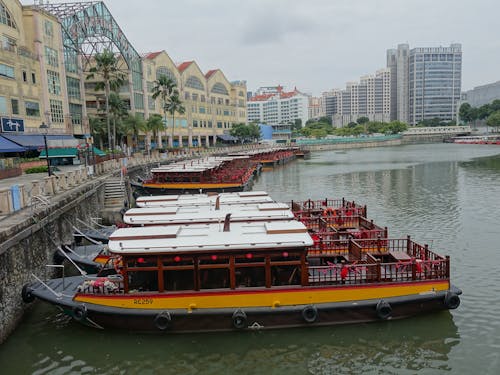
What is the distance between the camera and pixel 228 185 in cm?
3625

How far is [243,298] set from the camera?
38.7ft

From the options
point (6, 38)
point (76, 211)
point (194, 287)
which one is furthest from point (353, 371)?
point (6, 38)

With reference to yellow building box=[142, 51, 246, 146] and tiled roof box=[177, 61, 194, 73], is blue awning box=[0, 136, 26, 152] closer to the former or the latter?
yellow building box=[142, 51, 246, 146]

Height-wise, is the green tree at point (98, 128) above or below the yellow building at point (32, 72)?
below

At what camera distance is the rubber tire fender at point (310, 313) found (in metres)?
11.9

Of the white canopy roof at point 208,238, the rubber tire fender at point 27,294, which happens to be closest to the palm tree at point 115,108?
the rubber tire fender at point 27,294

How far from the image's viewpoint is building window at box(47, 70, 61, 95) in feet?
153

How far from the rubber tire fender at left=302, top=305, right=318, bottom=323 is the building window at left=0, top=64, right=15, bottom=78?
3667 centimetres

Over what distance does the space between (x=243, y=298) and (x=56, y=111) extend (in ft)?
143

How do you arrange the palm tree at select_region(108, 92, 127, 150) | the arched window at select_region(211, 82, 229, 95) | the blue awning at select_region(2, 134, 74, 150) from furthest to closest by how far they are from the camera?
the arched window at select_region(211, 82, 229, 95)
the palm tree at select_region(108, 92, 127, 150)
the blue awning at select_region(2, 134, 74, 150)

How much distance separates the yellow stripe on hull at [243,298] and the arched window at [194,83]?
267 feet

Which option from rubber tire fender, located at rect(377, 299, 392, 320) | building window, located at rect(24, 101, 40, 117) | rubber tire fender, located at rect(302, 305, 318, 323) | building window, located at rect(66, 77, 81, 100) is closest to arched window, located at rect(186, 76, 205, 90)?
building window, located at rect(66, 77, 81, 100)

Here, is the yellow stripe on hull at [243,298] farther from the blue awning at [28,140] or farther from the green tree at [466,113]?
the green tree at [466,113]

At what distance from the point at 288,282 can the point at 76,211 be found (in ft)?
47.7
